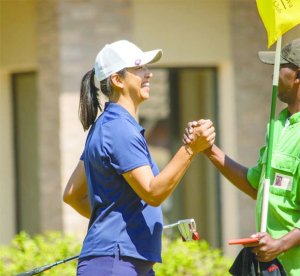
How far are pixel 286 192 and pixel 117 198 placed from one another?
82 centimetres

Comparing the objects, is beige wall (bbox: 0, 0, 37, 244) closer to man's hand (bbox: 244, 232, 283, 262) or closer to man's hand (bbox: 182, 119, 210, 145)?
man's hand (bbox: 182, 119, 210, 145)

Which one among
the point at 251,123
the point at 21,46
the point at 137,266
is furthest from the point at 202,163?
the point at 137,266

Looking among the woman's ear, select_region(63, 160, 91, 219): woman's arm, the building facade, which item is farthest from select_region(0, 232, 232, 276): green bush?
the woman's ear

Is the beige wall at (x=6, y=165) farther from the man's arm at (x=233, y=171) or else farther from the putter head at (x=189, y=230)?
the putter head at (x=189, y=230)

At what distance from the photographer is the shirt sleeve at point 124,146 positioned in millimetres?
2775

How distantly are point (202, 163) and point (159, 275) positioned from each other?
10.6ft

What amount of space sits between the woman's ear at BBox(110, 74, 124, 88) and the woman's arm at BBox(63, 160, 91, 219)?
0.54 meters

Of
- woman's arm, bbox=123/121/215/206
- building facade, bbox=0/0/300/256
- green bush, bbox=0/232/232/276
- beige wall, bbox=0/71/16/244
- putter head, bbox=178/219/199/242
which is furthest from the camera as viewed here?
beige wall, bbox=0/71/16/244

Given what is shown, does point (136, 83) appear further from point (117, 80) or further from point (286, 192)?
point (286, 192)

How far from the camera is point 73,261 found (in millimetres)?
4715

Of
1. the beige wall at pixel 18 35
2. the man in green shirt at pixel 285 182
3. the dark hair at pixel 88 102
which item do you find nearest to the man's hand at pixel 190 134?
the man in green shirt at pixel 285 182

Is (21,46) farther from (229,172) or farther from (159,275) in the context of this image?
(229,172)

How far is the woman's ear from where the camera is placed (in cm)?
303

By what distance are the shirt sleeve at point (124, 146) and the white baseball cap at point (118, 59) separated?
0.31 metres
